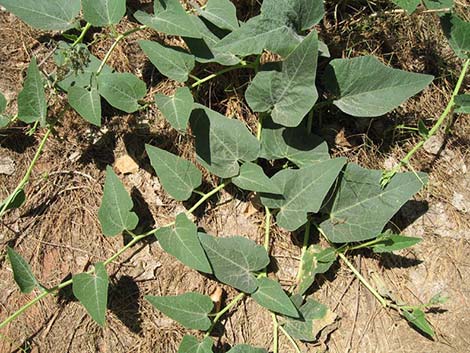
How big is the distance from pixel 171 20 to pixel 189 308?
39.1 inches

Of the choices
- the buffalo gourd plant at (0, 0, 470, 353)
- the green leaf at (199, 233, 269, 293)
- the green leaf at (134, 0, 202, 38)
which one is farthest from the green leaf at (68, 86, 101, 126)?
the green leaf at (199, 233, 269, 293)

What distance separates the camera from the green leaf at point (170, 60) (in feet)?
6.61

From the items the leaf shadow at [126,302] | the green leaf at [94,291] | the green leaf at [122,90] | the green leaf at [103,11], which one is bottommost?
the leaf shadow at [126,302]

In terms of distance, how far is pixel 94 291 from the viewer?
1.88 m

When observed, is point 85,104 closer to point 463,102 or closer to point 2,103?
point 2,103

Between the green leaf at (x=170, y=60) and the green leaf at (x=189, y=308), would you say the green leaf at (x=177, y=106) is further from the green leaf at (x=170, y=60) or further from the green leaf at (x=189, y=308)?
the green leaf at (x=189, y=308)

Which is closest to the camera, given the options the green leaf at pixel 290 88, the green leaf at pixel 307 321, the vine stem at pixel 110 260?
the green leaf at pixel 290 88

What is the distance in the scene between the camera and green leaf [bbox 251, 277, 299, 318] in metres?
1.96

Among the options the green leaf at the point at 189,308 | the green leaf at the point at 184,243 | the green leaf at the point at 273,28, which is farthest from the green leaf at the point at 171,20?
the green leaf at the point at 189,308

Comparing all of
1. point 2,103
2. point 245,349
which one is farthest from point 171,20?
point 245,349

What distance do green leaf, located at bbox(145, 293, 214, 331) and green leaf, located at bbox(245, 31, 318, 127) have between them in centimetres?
68

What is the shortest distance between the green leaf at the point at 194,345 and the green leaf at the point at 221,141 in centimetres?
58

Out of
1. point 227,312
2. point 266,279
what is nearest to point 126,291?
point 227,312

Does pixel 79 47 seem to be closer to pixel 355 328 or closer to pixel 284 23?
pixel 284 23
